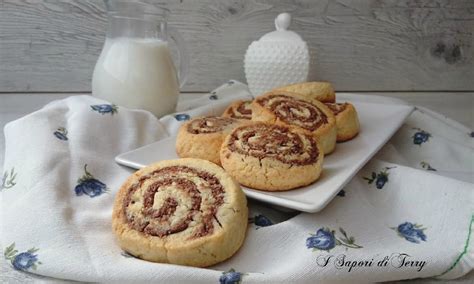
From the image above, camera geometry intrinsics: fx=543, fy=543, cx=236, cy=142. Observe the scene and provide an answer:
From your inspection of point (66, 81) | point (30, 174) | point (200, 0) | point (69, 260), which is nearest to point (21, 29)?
point (66, 81)

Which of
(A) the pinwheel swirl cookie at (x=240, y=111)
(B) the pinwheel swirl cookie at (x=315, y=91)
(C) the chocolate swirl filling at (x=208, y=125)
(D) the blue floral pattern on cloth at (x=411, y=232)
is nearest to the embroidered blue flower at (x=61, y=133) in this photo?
(C) the chocolate swirl filling at (x=208, y=125)

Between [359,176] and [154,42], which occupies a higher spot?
[154,42]

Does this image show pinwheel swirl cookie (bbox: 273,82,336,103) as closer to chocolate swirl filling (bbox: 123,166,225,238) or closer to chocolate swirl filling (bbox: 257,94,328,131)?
chocolate swirl filling (bbox: 257,94,328,131)

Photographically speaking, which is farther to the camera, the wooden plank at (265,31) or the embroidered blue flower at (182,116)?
the wooden plank at (265,31)

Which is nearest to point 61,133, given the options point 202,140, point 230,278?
point 202,140

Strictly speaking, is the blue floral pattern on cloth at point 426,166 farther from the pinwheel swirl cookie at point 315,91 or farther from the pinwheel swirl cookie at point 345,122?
the pinwheel swirl cookie at point 315,91

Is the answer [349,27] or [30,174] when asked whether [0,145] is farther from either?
[349,27]

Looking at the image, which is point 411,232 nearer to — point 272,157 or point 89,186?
point 272,157
